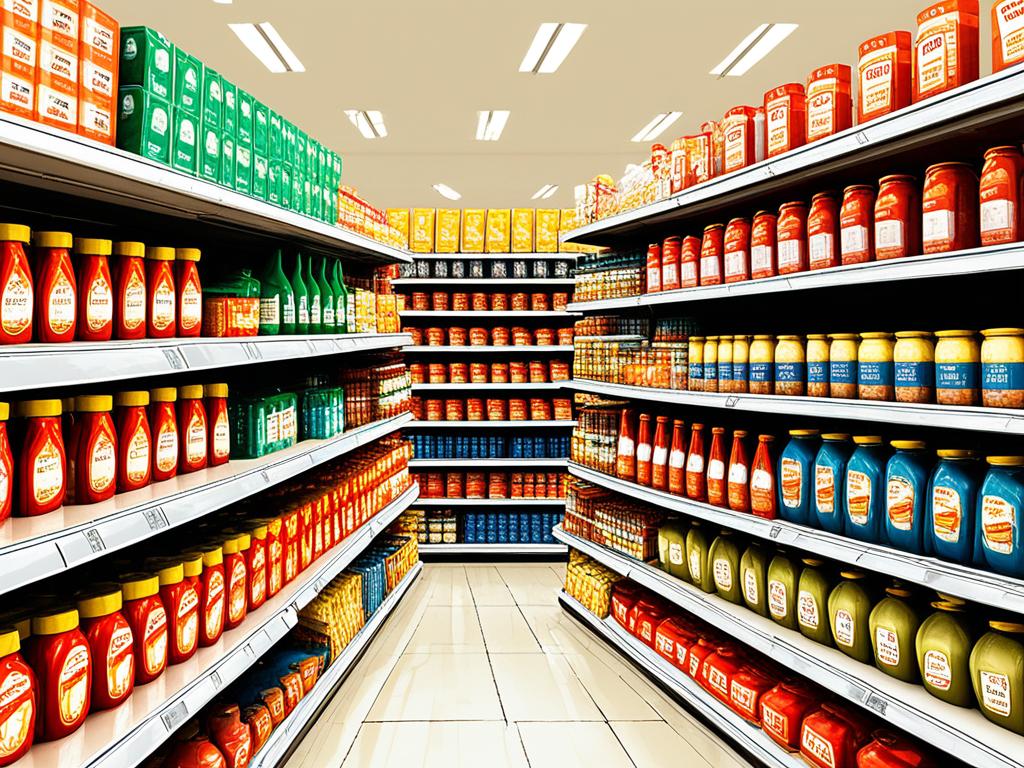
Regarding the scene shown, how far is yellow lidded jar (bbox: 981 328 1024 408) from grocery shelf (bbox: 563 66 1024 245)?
0.52 m

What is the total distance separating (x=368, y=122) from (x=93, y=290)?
6245mm

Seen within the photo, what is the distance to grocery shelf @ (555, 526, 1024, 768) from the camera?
5.25ft

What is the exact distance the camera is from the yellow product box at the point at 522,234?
5902mm

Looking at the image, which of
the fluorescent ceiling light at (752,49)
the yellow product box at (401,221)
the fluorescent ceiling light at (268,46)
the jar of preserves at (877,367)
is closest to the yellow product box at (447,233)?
the yellow product box at (401,221)

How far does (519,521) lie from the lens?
579 centimetres

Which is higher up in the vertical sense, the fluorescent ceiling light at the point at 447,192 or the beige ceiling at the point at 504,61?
the fluorescent ceiling light at the point at 447,192

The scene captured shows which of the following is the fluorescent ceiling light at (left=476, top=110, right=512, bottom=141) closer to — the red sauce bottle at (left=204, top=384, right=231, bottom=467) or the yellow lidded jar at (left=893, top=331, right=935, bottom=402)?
the red sauce bottle at (left=204, top=384, right=231, bottom=467)

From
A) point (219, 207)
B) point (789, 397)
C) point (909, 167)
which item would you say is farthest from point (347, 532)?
point (909, 167)

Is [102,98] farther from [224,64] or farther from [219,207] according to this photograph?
[224,64]

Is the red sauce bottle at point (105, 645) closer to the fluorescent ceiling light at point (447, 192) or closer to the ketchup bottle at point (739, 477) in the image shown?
the ketchup bottle at point (739, 477)

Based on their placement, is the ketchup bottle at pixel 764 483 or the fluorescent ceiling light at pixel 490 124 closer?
the ketchup bottle at pixel 764 483

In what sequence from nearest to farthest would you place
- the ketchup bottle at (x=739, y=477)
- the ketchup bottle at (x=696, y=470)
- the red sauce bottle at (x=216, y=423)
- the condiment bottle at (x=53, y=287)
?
the condiment bottle at (x=53, y=287)
the red sauce bottle at (x=216, y=423)
the ketchup bottle at (x=739, y=477)
the ketchup bottle at (x=696, y=470)

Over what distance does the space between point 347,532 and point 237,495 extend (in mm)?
1451

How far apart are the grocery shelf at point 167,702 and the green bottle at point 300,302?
1009 millimetres
